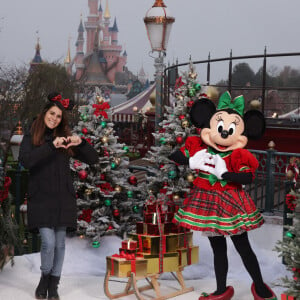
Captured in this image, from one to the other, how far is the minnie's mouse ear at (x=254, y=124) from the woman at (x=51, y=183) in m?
1.52

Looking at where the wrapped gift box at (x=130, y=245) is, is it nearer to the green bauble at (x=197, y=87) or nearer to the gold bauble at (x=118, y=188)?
the gold bauble at (x=118, y=188)

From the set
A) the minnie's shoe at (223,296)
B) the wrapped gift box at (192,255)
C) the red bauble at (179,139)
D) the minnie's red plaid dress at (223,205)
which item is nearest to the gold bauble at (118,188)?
the red bauble at (179,139)

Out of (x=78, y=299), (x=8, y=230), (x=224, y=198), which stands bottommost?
(x=78, y=299)

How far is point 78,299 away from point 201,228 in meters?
1.49

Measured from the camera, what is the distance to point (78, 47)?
→ 167500 mm

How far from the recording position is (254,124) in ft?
18.5

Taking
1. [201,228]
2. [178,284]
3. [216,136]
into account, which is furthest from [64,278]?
[216,136]

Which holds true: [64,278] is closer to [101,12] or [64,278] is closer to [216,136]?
[216,136]

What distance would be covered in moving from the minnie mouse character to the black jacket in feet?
3.43

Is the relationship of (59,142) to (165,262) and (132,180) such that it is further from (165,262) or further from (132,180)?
(132,180)

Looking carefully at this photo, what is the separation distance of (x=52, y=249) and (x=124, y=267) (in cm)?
70

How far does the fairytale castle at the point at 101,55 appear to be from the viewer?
128 metres

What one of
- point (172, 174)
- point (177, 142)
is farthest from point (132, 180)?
point (177, 142)

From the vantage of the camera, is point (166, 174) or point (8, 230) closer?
point (8, 230)
